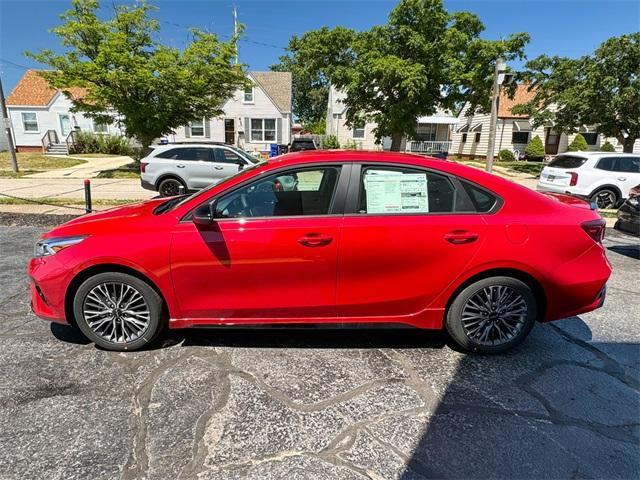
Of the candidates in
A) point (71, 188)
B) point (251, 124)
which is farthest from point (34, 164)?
point (251, 124)

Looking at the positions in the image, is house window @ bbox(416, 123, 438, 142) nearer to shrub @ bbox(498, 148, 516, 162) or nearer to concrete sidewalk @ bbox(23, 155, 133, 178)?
shrub @ bbox(498, 148, 516, 162)

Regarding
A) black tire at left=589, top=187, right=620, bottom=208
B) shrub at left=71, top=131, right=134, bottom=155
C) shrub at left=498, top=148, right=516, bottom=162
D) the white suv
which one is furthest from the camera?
shrub at left=498, top=148, right=516, bottom=162

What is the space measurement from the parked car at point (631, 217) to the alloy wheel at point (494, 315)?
4.45 m

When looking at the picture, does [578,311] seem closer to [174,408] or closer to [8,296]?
[174,408]

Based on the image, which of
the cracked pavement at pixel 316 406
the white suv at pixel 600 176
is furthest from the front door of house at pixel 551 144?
the cracked pavement at pixel 316 406

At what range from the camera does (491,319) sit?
3.30 meters

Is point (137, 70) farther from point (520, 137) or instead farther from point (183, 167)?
point (520, 137)

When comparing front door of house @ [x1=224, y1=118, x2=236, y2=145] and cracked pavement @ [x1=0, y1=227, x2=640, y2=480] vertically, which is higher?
front door of house @ [x1=224, y1=118, x2=236, y2=145]

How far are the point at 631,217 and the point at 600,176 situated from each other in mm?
4654

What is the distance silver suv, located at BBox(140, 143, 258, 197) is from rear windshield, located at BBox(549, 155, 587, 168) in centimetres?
897

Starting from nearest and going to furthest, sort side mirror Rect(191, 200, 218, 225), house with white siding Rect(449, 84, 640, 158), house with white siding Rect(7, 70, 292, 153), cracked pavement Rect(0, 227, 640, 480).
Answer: cracked pavement Rect(0, 227, 640, 480), side mirror Rect(191, 200, 218, 225), house with white siding Rect(7, 70, 292, 153), house with white siding Rect(449, 84, 640, 158)

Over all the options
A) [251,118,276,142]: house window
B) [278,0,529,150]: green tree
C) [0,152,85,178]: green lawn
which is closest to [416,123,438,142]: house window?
[251,118,276,142]: house window

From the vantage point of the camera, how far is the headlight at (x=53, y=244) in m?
3.16

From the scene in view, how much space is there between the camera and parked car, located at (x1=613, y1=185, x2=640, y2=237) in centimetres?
627
